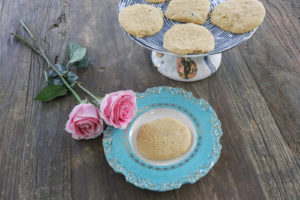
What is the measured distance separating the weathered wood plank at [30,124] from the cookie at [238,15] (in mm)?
575

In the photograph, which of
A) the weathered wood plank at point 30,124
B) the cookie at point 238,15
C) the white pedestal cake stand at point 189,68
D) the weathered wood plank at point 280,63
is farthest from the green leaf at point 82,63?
the weathered wood plank at point 280,63

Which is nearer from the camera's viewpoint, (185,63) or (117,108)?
(117,108)

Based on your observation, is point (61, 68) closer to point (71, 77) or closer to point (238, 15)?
point (71, 77)

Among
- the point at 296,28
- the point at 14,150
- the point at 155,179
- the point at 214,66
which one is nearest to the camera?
the point at 155,179

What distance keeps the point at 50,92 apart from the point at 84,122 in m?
0.23

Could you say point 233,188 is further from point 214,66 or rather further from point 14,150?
point 14,150

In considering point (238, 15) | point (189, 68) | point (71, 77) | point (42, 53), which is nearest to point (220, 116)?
point (189, 68)

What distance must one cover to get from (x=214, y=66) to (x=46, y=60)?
2.00ft

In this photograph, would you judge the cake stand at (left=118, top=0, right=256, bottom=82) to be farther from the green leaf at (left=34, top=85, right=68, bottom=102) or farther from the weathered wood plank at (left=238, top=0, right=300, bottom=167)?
the green leaf at (left=34, top=85, right=68, bottom=102)

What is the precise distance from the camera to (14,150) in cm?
74

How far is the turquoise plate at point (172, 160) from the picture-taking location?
1.98 feet

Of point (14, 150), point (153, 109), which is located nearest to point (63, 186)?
point (14, 150)

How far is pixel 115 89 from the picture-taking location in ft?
2.88

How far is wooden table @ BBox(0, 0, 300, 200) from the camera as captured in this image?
26.0 inches
